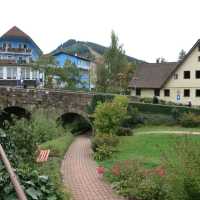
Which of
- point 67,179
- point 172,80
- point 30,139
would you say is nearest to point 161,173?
point 67,179

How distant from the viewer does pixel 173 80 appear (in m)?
44.9

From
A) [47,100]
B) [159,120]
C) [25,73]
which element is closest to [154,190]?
[159,120]

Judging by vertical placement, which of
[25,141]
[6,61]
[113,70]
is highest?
[6,61]

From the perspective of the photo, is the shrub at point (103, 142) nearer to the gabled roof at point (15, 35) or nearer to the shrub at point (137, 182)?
the shrub at point (137, 182)

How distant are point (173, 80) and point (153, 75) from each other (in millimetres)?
3642

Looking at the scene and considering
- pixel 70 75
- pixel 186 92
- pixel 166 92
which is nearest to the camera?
pixel 186 92

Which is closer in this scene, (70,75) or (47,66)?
(47,66)

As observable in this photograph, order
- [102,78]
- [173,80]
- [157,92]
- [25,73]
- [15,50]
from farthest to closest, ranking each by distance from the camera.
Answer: [15,50], [25,73], [102,78], [157,92], [173,80]

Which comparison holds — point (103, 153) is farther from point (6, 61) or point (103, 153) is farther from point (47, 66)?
point (6, 61)

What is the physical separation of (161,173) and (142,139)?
1292 centimetres

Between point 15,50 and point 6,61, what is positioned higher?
point 15,50

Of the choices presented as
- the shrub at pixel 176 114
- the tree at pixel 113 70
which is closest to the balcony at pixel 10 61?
the tree at pixel 113 70

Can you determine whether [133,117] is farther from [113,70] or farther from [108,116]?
[113,70]

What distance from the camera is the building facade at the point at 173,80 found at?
42.8m
